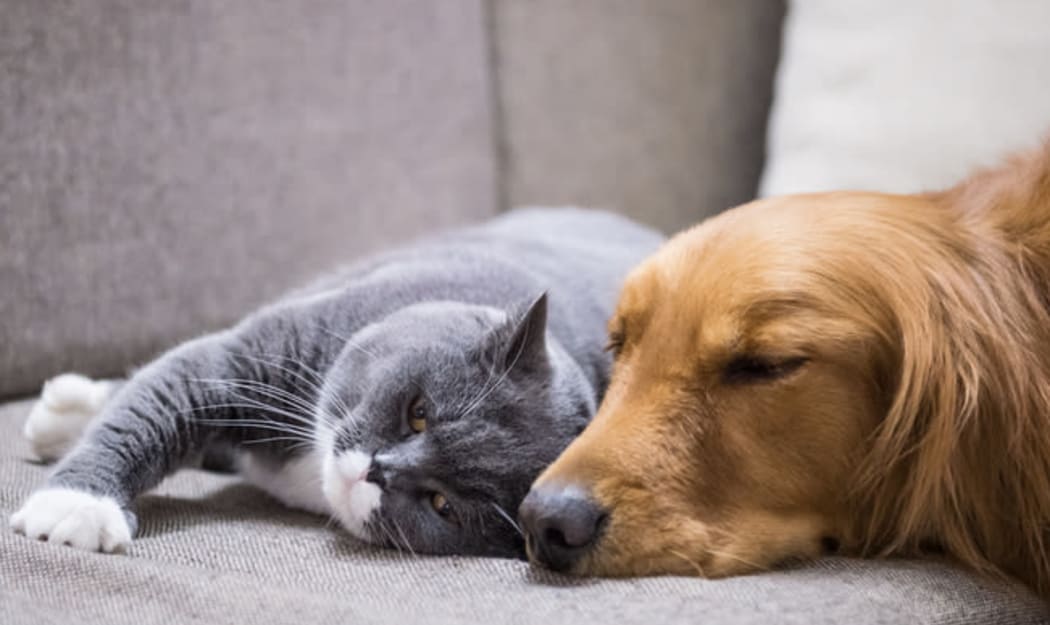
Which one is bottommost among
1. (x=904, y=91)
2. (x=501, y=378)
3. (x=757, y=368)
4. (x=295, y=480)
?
(x=295, y=480)

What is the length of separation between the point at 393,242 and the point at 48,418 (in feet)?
4.23

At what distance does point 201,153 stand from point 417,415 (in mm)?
1191

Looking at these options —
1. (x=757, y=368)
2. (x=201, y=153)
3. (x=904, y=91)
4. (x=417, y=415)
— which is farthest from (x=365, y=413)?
(x=904, y=91)

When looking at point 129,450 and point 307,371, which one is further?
point 307,371

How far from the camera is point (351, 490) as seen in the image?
5.17 ft

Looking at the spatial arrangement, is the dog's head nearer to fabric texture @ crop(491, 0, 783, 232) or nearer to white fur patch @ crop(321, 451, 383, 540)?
Answer: white fur patch @ crop(321, 451, 383, 540)

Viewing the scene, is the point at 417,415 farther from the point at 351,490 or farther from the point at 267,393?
the point at 267,393

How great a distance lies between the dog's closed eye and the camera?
1.37m

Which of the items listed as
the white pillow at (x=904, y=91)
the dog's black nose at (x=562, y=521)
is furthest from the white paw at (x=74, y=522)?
the white pillow at (x=904, y=91)

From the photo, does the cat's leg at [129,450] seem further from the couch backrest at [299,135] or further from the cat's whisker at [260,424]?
the couch backrest at [299,135]

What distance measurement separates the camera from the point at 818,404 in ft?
4.54

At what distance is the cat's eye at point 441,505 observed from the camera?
155 centimetres

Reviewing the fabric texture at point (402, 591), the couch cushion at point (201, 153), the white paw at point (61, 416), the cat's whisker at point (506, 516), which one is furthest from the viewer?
the couch cushion at point (201, 153)

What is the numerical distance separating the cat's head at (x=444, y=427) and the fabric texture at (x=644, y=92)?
1567 mm
